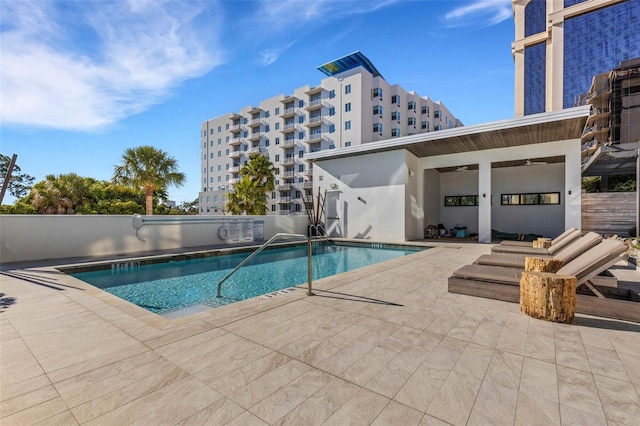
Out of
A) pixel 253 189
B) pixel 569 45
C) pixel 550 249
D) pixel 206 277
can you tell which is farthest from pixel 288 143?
pixel 550 249

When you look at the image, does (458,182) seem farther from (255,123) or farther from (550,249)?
(255,123)

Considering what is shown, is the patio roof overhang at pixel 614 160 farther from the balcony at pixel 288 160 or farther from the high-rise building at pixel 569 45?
the balcony at pixel 288 160

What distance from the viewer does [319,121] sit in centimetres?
3634

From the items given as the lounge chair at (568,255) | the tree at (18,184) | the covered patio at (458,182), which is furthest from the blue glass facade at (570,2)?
the tree at (18,184)

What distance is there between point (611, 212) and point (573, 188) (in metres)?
4.60

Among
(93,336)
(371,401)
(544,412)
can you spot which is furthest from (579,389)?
(93,336)

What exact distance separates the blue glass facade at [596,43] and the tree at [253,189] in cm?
3208

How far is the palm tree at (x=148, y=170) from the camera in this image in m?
15.5

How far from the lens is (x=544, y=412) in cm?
174

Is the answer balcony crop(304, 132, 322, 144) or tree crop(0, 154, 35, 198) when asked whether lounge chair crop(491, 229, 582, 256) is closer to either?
balcony crop(304, 132, 322, 144)

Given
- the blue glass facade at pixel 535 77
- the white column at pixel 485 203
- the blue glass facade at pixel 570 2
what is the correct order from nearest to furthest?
the white column at pixel 485 203 → the blue glass facade at pixel 570 2 → the blue glass facade at pixel 535 77

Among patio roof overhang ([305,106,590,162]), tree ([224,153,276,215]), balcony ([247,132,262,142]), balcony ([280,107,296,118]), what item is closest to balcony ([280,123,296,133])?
balcony ([280,107,296,118])

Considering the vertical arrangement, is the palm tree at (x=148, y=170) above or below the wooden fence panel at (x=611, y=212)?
above

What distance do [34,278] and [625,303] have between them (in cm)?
974
